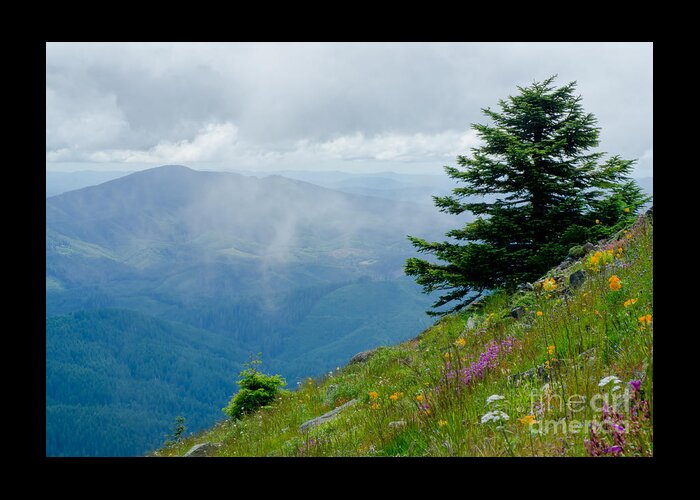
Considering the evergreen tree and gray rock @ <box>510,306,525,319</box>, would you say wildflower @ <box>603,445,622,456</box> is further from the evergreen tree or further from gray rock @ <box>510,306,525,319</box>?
the evergreen tree

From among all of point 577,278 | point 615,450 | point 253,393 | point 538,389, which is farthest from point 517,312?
point 253,393

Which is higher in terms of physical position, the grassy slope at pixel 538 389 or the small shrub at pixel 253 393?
the grassy slope at pixel 538 389

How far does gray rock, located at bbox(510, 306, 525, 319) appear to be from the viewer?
7512 millimetres

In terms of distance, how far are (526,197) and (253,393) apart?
37.6 feet

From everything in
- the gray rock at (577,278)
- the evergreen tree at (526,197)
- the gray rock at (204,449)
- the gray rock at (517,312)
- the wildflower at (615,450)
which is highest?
the evergreen tree at (526,197)

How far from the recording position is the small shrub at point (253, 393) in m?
13.4

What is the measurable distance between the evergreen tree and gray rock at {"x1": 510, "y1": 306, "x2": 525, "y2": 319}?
681 centimetres

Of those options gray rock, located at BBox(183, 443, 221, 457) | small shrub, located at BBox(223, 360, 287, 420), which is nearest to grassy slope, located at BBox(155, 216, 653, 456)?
gray rock, located at BBox(183, 443, 221, 457)

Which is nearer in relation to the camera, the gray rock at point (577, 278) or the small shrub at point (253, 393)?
the gray rock at point (577, 278)

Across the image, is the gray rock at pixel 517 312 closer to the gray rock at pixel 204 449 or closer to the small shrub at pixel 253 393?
the gray rock at pixel 204 449

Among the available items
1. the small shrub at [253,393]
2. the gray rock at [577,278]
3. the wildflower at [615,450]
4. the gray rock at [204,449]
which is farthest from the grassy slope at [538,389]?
the small shrub at [253,393]

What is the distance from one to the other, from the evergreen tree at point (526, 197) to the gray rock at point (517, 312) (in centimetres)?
681
